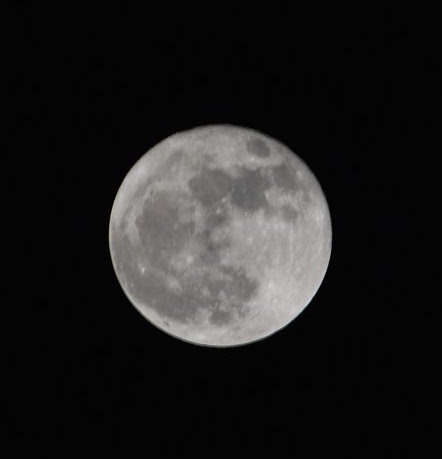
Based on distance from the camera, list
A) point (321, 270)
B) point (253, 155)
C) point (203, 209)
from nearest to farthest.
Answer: point (203, 209)
point (253, 155)
point (321, 270)

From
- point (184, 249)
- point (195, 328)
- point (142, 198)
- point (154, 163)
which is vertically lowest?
point (195, 328)

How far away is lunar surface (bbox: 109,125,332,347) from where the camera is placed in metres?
5.77

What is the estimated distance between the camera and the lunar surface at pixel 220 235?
5773 millimetres

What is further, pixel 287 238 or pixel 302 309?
pixel 302 309

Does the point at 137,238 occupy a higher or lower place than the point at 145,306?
higher

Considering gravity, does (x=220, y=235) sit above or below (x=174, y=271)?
above

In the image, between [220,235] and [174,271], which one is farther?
[174,271]

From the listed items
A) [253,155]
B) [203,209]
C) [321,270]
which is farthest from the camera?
[321,270]

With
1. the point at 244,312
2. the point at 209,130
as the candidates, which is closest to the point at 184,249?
the point at 244,312

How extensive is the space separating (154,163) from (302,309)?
2.29 meters

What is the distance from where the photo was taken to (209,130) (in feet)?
21.3

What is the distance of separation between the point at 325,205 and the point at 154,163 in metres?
1.93

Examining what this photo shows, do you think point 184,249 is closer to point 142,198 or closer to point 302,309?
point 142,198

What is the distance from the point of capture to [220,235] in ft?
18.8
